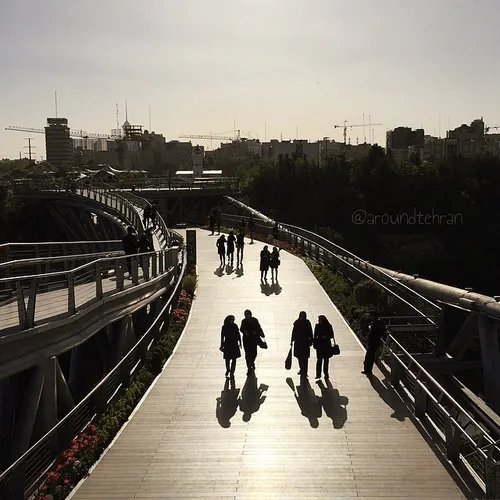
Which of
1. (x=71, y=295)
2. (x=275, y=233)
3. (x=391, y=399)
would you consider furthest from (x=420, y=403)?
(x=275, y=233)

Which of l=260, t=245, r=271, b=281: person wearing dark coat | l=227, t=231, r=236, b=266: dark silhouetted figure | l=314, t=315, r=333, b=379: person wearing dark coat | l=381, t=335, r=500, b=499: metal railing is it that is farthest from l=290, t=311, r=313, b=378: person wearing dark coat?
l=227, t=231, r=236, b=266: dark silhouetted figure

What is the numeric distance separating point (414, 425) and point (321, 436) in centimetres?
150

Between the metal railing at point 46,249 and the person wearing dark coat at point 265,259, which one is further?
the person wearing dark coat at point 265,259

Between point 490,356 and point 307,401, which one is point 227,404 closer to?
point 307,401

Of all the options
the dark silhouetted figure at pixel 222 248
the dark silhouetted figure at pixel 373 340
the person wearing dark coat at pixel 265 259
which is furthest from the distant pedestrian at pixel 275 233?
the dark silhouetted figure at pixel 373 340

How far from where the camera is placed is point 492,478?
7410mm

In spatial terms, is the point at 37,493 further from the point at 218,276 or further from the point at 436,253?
the point at 436,253

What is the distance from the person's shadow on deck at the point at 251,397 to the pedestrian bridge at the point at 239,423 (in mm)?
33

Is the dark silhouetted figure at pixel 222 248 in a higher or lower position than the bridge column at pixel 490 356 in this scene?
higher

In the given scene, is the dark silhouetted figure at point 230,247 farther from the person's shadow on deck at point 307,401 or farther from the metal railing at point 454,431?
the metal railing at point 454,431

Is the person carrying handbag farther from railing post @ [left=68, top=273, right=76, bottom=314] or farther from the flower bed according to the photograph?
railing post @ [left=68, top=273, right=76, bottom=314]

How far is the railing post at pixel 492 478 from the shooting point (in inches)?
288

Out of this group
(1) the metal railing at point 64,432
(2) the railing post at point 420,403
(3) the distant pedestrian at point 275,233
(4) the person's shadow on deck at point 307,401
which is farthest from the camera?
(3) the distant pedestrian at point 275,233

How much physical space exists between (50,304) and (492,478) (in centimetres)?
690
